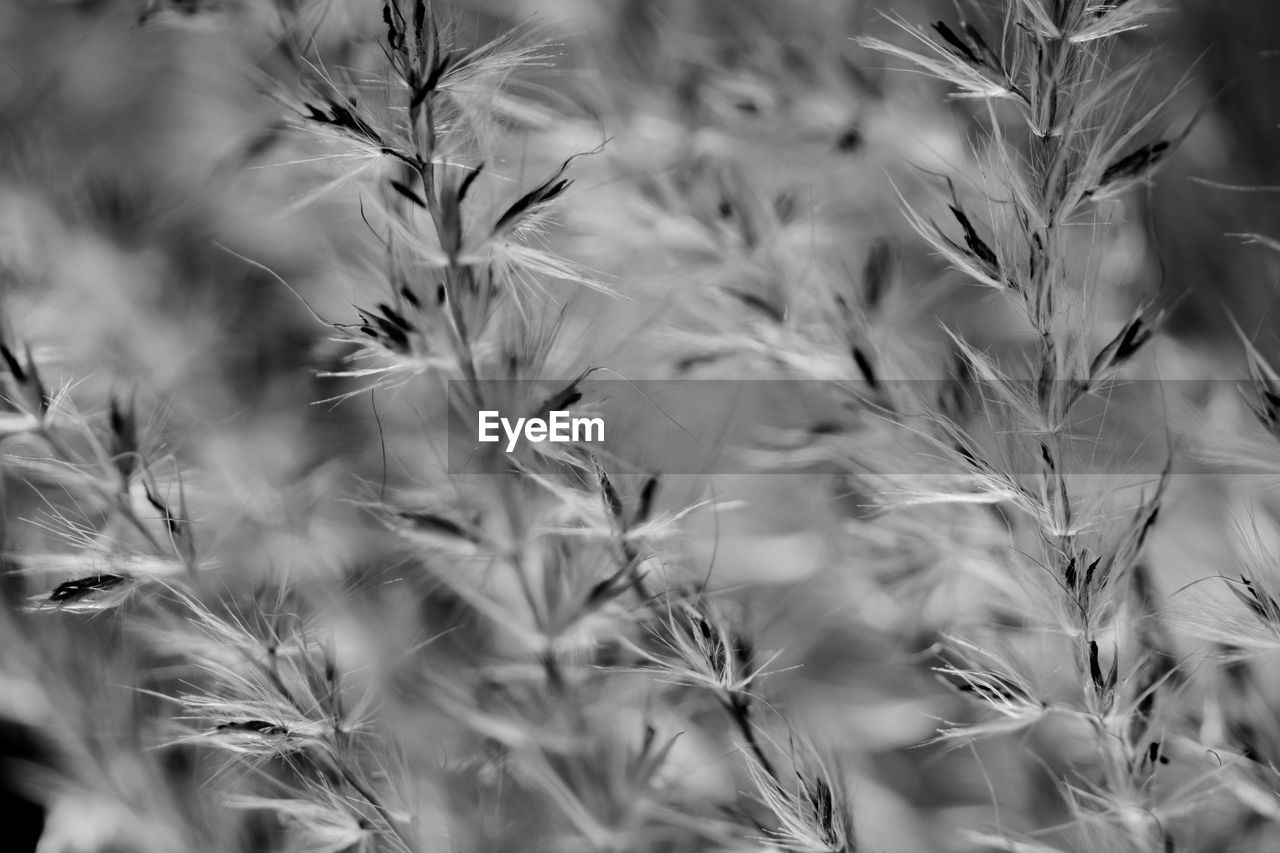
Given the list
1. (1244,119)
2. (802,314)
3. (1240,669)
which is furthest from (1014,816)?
(1244,119)

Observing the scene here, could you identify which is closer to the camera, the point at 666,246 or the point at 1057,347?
the point at 1057,347

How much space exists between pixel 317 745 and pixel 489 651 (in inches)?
4.7

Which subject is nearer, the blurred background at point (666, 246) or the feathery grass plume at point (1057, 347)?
the feathery grass plume at point (1057, 347)

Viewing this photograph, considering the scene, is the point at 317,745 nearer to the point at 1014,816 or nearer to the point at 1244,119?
the point at 1014,816

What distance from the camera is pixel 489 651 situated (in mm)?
519

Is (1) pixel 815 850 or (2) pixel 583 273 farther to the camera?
(2) pixel 583 273

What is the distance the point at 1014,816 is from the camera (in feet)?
1.65

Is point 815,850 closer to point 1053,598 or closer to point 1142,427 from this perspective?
point 1053,598

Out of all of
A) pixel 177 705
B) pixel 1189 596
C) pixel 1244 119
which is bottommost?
pixel 177 705

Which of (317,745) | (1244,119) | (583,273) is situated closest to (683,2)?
(583,273)

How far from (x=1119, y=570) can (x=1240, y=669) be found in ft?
0.60

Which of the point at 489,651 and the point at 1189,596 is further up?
the point at 1189,596

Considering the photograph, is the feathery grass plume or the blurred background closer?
the feathery grass plume

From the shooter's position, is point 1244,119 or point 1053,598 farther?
point 1244,119
